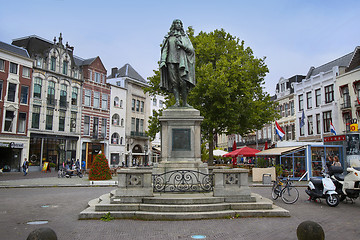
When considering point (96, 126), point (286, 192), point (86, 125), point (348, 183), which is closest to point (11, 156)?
point (86, 125)

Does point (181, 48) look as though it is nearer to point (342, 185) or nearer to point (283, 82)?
point (342, 185)

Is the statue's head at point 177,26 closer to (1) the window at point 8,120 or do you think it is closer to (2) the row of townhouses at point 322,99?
(2) the row of townhouses at point 322,99

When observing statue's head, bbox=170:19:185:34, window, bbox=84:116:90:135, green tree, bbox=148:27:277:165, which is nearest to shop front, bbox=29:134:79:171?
window, bbox=84:116:90:135

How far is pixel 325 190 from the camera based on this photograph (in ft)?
35.6

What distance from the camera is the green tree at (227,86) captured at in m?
24.3

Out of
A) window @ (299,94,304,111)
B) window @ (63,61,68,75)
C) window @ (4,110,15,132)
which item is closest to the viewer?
window @ (4,110,15,132)

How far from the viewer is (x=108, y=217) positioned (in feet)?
25.5

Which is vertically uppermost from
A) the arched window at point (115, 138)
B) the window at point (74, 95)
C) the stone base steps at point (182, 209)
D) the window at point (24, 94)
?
the window at point (74, 95)

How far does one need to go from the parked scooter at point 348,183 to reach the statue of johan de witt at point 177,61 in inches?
251

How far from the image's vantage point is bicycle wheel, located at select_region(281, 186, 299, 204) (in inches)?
437

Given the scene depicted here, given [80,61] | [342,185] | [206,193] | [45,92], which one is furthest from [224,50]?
[80,61]

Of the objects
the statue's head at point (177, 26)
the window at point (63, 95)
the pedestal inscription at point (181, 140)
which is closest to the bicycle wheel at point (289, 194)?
the pedestal inscription at point (181, 140)

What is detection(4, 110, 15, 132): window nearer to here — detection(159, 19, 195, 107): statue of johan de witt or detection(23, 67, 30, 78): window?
detection(23, 67, 30, 78): window

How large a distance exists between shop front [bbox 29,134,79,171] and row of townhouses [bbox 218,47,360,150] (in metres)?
26.3
